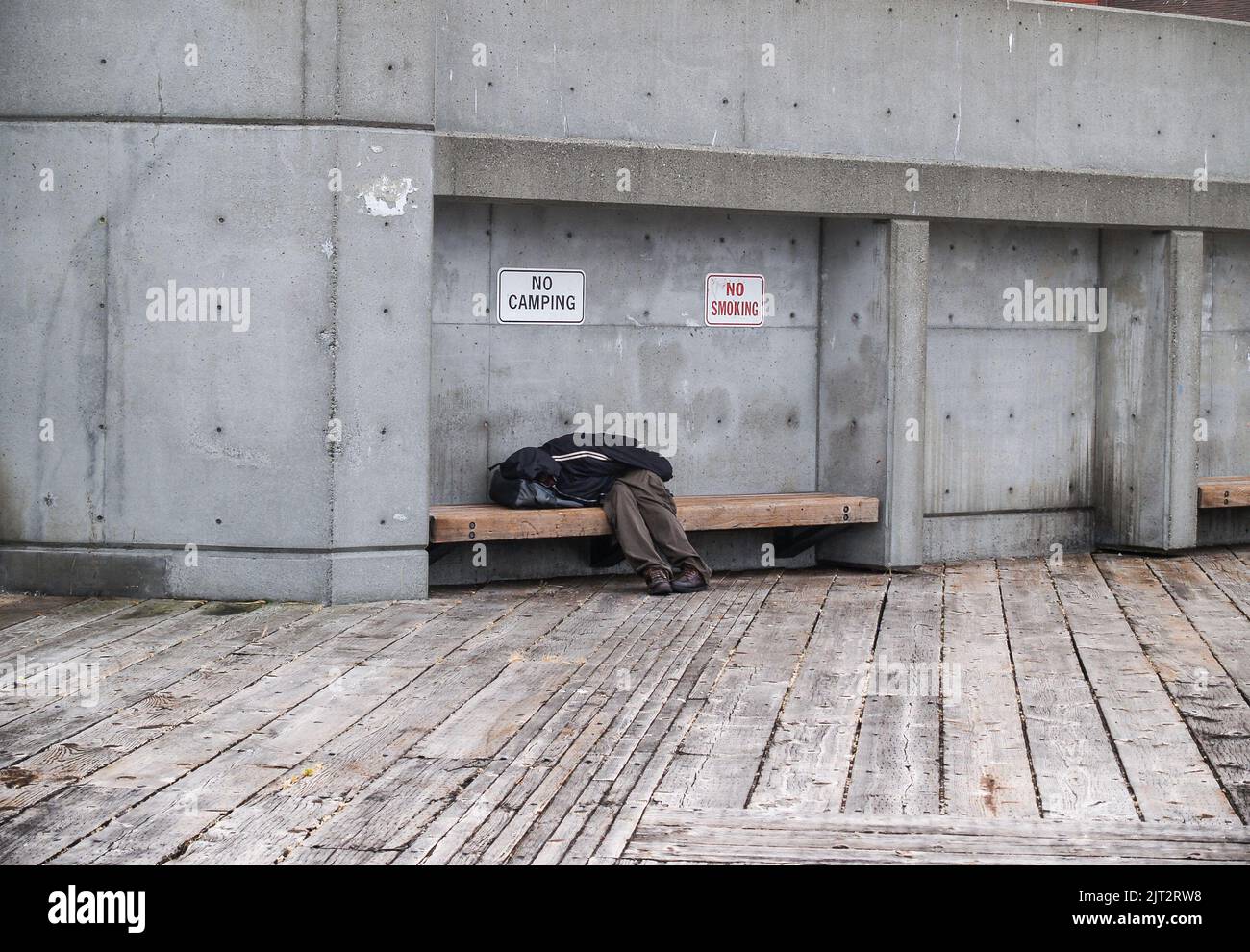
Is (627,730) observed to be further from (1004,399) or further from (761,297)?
(1004,399)

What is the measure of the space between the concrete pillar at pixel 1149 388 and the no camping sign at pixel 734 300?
9.35 ft

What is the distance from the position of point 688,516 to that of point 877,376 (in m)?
1.69

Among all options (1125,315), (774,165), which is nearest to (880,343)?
(774,165)

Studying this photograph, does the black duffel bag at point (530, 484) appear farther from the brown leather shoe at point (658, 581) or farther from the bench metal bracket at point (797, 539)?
the bench metal bracket at point (797, 539)

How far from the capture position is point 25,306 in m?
8.73

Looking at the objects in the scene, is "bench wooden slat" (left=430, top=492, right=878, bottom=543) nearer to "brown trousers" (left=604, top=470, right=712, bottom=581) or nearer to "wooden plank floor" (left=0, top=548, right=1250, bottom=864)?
"brown trousers" (left=604, top=470, right=712, bottom=581)

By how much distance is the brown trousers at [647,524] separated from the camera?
923 centimetres

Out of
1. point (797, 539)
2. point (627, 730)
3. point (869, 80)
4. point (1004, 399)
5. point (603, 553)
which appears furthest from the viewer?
point (1004, 399)

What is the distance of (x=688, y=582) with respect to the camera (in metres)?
9.42

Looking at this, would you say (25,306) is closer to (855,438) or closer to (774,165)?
(774,165)

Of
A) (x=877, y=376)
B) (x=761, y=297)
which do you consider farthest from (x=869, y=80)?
(x=877, y=376)

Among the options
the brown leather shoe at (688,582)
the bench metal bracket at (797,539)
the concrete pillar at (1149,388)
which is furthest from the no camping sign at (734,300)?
the concrete pillar at (1149,388)
